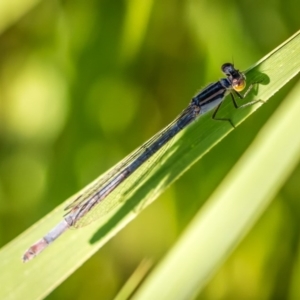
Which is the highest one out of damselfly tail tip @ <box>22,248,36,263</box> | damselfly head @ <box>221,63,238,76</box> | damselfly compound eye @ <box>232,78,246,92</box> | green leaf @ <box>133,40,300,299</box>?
damselfly head @ <box>221,63,238,76</box>

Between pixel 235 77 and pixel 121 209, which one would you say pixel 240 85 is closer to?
pixel 235 77

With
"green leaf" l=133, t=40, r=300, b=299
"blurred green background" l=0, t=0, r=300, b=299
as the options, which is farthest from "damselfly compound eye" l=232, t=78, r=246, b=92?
"green leaf" l=133, t=40, r=300, b=299

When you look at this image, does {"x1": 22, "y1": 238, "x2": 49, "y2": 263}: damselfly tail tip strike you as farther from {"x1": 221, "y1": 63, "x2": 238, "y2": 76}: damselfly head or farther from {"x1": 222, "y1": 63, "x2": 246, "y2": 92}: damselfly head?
{"x1": 221, "y1": 63, "x2": 238, "y2": 76}: damselfly head

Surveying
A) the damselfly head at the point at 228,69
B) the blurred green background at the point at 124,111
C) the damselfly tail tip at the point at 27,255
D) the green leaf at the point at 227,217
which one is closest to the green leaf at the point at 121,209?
the damselfly tail tip at the point at 27,255

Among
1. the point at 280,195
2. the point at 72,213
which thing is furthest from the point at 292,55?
the point at 72,213

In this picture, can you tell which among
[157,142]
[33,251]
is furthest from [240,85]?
[33,251]

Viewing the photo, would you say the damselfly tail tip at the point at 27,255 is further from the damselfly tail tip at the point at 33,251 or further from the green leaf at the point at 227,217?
the green leaf at the point at 227,217

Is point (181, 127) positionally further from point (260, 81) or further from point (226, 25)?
point (226, 25)
